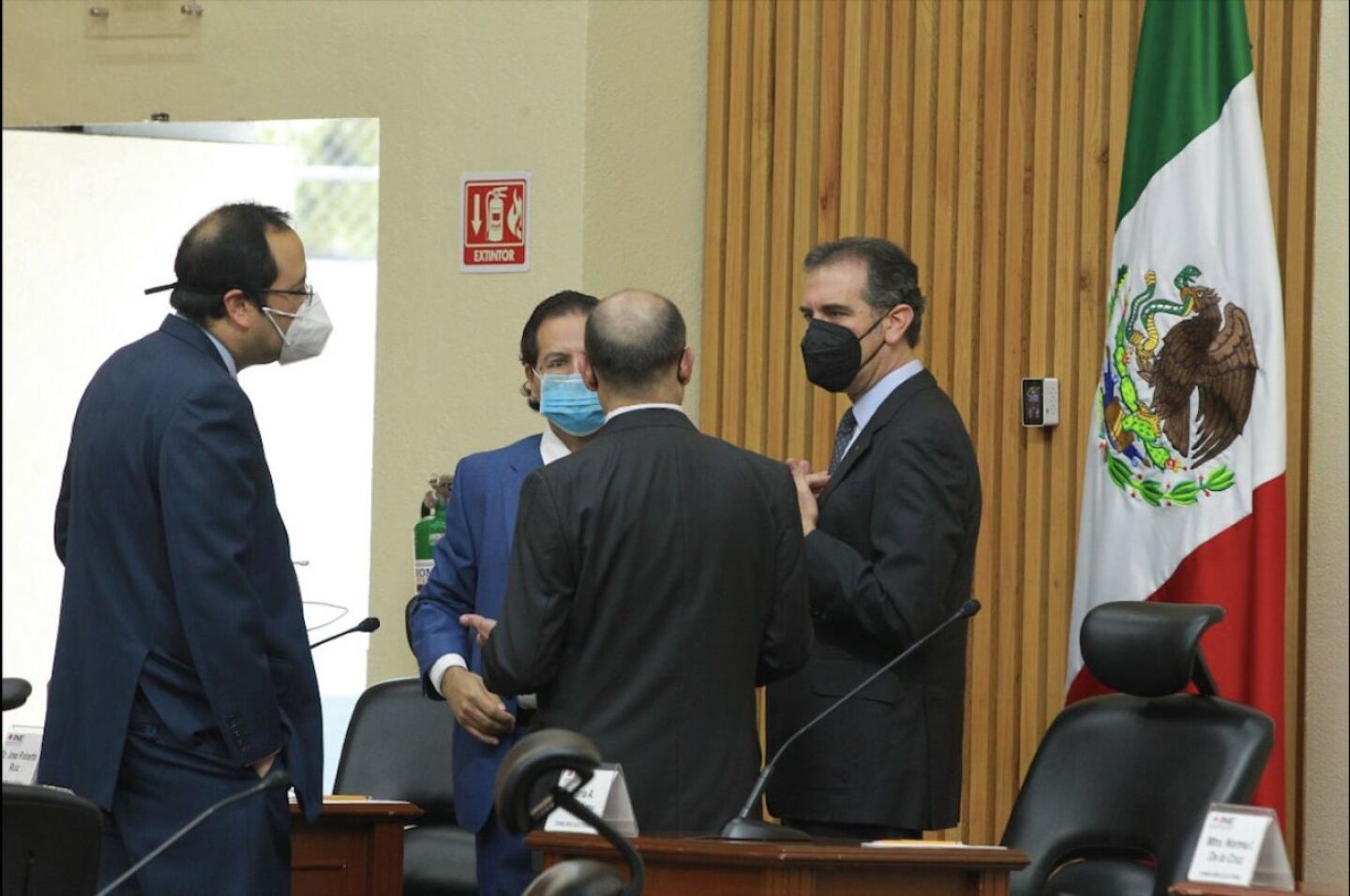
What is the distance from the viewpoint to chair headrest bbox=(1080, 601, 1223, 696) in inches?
118

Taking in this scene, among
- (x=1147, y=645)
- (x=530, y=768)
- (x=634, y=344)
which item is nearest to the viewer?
(x=530, y=768)

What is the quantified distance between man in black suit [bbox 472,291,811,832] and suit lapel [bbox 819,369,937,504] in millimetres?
404

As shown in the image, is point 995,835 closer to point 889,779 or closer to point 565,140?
point 889,779

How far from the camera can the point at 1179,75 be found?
4051mm

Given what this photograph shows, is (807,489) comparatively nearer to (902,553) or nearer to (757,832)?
(902,553)

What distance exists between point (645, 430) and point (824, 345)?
0.57 m

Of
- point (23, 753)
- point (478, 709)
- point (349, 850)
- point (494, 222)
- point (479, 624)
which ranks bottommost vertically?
point (349, 850)

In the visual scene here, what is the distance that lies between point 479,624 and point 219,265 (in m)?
0.76

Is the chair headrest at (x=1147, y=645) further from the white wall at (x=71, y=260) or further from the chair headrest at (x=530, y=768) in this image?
the white wall at (x=71, y=260)

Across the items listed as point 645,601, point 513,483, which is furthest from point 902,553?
point 513,483

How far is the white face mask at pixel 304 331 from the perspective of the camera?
10.3ft

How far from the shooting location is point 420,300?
5.28 m

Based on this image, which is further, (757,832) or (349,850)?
(349,850)

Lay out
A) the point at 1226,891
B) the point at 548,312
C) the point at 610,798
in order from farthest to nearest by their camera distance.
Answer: the point at 548,312 → the point at 610,798 → the point at 1226,891
